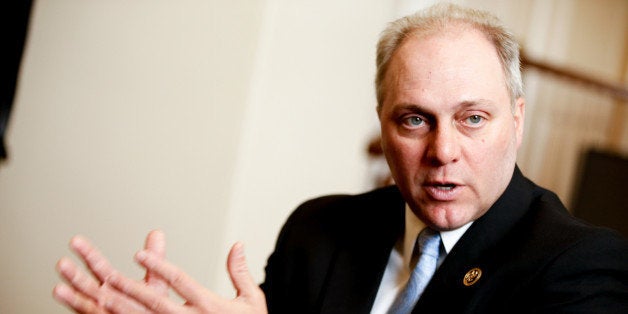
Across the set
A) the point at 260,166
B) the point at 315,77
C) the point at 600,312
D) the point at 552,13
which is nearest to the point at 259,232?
the point at 260,166

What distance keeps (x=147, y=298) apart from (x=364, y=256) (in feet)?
2.12

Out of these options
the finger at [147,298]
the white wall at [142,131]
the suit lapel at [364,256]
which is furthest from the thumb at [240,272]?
the white wall at [142,131]

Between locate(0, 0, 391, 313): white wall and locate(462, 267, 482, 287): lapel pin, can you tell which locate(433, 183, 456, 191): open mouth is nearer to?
locate(462, 267, 482, 287): lapel pin

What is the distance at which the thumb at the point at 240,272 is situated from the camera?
43.1 inches

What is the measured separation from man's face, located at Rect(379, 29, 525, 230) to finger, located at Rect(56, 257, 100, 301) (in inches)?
26.4

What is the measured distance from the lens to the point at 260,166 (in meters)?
2.70

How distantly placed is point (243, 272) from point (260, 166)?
5.26 feet

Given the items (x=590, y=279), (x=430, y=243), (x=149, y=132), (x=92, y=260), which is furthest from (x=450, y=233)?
(x=149, y=132)

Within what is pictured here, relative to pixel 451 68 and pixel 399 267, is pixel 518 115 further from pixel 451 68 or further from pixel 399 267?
pixel 399 267

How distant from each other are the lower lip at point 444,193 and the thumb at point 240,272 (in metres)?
0.43

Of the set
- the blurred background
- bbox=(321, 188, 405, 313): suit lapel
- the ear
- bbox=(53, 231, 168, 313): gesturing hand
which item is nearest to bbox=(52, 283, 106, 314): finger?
bbox=(53, 231, 168, 313): gesturing hand

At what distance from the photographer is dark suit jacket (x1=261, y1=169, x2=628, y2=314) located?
1.19 m

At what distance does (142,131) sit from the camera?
265cm

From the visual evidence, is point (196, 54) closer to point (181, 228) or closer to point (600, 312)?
point (181, 228)
